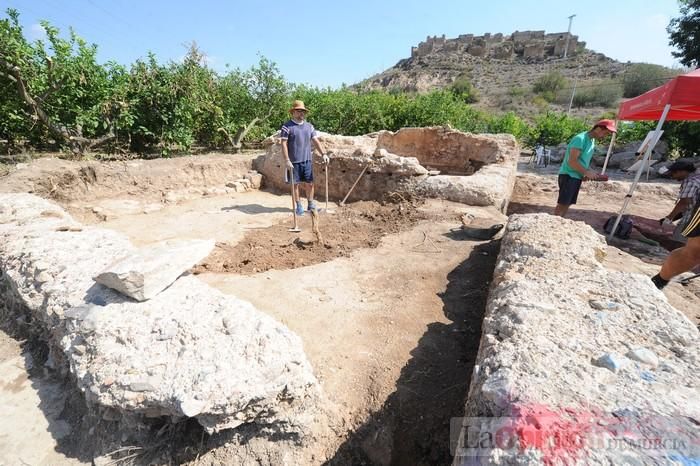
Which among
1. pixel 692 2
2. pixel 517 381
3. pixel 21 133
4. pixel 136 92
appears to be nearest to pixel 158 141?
pixel 136 92

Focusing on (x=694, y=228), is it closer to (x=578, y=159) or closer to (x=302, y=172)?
(x=578, y=159)

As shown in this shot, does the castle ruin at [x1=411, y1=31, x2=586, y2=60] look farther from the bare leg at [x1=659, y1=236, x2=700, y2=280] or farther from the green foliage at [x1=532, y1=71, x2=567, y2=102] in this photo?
the bare leg at [x1=659, y1=236, x2=700, y2=280]

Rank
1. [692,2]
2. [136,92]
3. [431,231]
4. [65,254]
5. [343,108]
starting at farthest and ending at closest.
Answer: [343,108] → [692,2] → [136,92] → [431,231] → [65,254]

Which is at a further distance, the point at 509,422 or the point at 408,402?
the point at 408,402

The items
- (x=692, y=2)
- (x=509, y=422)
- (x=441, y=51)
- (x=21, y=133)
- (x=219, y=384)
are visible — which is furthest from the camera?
(x=441, y=51)

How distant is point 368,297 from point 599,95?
37.4 m

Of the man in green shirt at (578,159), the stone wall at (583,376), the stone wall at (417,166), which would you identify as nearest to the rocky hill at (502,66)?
the stone wall at (417,166)

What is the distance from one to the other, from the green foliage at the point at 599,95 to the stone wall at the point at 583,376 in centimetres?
3654

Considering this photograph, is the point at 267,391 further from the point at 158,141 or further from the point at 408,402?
the point at 158,141

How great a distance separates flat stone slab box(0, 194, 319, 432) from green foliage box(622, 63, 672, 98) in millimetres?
39435

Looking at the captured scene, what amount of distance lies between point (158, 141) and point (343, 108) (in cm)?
671

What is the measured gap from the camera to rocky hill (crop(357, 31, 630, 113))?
34.5 m

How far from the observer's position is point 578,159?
4758 millimetres

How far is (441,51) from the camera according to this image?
49250 millimetres
